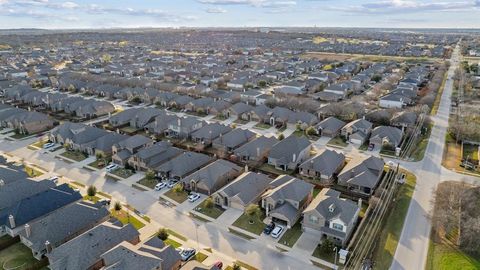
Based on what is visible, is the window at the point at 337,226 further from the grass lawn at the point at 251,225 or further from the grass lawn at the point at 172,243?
the grass lawn at the point at 172,243

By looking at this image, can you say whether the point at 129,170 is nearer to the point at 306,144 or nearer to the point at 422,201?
the point at 306,144

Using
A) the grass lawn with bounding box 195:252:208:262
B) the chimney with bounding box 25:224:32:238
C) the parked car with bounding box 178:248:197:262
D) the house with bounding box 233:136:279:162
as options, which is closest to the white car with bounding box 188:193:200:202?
the parked car with bounding box 178:248:197:262

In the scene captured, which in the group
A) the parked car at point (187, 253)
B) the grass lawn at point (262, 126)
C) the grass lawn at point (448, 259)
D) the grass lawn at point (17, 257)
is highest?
the grass lawn at point (262, 126)

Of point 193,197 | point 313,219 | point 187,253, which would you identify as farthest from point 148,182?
point 313,219

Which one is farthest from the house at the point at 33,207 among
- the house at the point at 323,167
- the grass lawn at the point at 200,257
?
the house at the point at 323,167

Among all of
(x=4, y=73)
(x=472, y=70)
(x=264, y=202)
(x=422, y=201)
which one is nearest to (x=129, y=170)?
(x=264, y=202)

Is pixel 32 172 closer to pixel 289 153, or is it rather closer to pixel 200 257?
pixel 200 257

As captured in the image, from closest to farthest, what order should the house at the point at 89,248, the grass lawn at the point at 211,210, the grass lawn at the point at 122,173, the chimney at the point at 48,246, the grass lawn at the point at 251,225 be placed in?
the house at the point at 89,248 → the chimney at the point at 48,246 → the grass lawn at the point at 251,225 → the grass lawn at the point at 211,210 → the grass lawn at the point at 122,173
